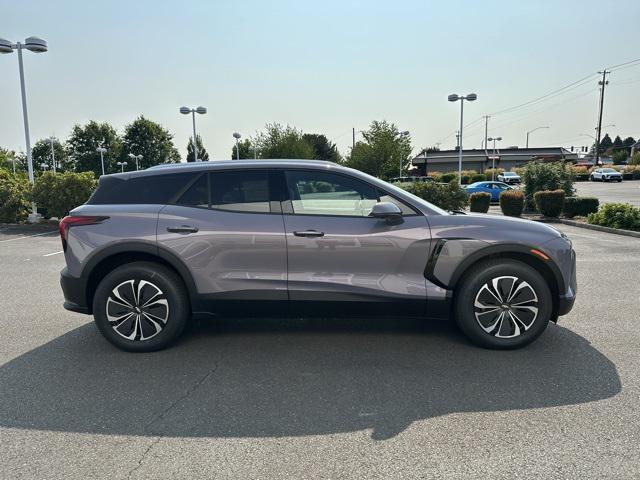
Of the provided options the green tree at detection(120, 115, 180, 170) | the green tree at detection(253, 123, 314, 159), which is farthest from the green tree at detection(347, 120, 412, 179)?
the green tree at detection(120, 115, 180, 170)

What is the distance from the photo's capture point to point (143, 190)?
4.34 meters

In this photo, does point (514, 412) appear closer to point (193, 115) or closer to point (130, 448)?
point (130, 448)

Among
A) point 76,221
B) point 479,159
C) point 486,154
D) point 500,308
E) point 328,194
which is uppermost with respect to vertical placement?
point 486,154

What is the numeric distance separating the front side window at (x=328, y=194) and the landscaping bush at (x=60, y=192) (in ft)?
44.9

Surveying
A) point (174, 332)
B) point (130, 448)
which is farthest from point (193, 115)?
point (130, 448)

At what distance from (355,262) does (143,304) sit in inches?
76.4

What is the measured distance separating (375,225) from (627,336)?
2.76 meters

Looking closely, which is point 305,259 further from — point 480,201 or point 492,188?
point 492,188

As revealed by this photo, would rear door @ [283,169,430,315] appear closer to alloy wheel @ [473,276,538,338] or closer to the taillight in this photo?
alloy wheel @ [473,276,538,338]

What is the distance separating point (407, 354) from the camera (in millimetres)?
4133

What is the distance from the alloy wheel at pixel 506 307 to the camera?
13.4 ft

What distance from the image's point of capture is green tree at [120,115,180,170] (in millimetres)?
74312

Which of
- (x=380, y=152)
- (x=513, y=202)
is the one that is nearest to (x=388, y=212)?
(x=513, y=202)

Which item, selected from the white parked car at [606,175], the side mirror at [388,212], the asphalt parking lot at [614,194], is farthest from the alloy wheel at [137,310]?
the white parked car at [606,175]
